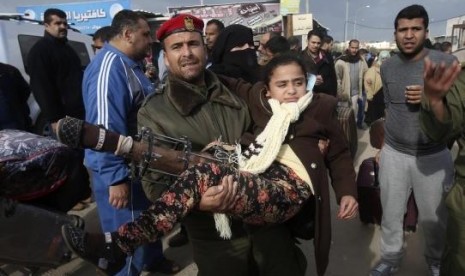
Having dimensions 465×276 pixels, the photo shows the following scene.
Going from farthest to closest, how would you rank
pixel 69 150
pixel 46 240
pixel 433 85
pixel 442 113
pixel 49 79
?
1. pixel 49 79
2. pixel 69 150
3. pixel 46 240
4. pixel 442 113
5. pixel 433 85

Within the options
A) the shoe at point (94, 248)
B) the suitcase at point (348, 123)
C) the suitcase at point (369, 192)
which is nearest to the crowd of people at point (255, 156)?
the shoe at point (94, 248)

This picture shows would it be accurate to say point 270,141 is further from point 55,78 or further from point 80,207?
point 80,207

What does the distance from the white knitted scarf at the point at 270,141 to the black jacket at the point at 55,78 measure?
109 inches

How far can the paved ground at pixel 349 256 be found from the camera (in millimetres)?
3207

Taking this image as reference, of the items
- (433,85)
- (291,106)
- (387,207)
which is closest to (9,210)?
(291,106)

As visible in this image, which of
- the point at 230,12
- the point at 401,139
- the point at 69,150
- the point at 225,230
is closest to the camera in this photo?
the point at 225,230

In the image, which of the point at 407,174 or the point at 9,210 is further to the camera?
the point at 407,174

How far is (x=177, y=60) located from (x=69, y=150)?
969mm

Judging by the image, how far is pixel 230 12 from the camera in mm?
23250

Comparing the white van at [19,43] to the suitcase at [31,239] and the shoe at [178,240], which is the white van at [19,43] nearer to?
the shoe at [178,240]

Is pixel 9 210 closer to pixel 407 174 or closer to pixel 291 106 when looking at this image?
pixel 291 106

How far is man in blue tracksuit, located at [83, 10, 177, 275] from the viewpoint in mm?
2316

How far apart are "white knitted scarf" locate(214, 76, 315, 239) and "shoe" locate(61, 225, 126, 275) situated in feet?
1.49

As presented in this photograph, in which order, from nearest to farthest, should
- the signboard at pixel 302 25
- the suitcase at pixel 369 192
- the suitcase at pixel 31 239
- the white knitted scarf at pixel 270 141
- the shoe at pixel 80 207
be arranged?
the white knitted scarf at pixel 270 141
the suitcase at pixel 31 239
the suitcase at pixel 369 192
the shoe at pixel 80 207
the signboard at pixel 302 25
